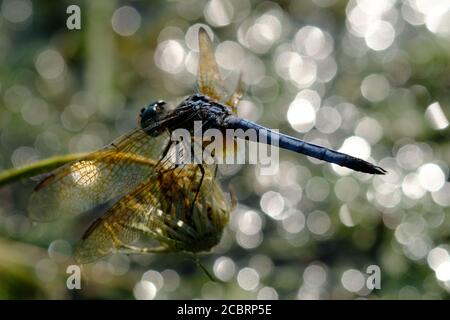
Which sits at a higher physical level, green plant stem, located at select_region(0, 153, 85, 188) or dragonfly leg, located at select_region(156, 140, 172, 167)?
dragonfly leg, located at select_region(156, 140, 172, 167)

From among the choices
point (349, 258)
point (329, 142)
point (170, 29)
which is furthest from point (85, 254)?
point (170, 29)

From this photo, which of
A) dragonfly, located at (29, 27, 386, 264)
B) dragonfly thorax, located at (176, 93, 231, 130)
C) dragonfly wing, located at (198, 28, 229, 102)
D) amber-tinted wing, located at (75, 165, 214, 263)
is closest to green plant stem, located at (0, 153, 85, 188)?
dragonfly, located at (29, 27, 386, 264)

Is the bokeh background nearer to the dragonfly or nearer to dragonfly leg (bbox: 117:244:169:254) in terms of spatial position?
the dragonfly

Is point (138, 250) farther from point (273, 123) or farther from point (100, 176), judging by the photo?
point (273, 123)

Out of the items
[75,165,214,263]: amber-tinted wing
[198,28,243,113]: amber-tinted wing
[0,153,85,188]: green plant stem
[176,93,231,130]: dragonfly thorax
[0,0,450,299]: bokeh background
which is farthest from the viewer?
[0,0,450,299]: bokeh background

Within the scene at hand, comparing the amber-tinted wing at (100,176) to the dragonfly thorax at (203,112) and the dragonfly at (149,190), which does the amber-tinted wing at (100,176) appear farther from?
the dragonfly thorax at (203,112)

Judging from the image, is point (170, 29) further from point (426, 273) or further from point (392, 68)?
point (426, 273)
